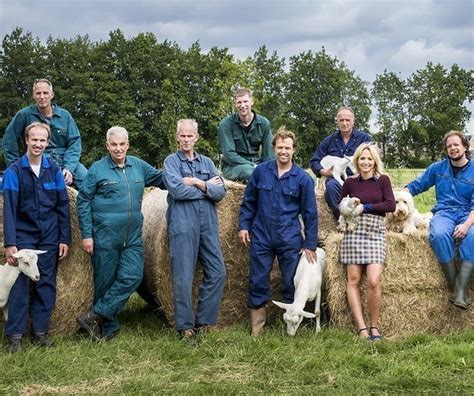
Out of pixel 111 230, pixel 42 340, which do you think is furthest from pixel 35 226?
pixel 42 340

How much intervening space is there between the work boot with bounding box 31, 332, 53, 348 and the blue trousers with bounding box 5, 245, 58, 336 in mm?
40

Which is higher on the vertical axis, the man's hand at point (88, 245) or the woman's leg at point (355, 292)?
the man's hand at point (88, 245)

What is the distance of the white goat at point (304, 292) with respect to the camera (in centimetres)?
655

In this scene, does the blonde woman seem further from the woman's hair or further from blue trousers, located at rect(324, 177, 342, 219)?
blue trousers, located at rect(324, 177, 342, 219)

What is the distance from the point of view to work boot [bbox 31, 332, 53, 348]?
6440mm

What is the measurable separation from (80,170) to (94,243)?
1.20 metres

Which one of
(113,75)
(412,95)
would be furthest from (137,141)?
(412,95)

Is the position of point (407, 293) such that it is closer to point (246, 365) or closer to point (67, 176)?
point (246, 365)

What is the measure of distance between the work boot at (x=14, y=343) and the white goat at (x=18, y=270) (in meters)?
0.28

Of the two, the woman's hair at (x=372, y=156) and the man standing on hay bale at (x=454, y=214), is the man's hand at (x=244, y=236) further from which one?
the man standing on hay bale at (x=454, y=214)

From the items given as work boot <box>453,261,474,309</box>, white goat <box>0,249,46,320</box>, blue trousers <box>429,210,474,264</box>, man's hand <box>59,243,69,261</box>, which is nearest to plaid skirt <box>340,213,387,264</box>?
blue trousers <box>429,210,474,264</box>

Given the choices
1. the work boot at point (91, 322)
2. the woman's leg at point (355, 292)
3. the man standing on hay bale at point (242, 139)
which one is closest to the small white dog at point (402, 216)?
the woman's leg at point (355, 292)

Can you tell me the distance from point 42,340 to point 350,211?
3.36 m

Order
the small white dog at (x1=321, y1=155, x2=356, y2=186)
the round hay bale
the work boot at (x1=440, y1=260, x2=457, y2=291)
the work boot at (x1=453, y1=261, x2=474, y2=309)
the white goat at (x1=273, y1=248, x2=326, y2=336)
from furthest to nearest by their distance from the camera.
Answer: the small white dog at (x1=321, y1=155, x2=356, y2=186) → the round hay bale → the work boot at (x1=440, y1=260, x2=457, y2=291) → the work boot at (x1=453, y1=261, x2=474, y2=309) → the white goat at (x1=273, y1=248, x2=326, y2=336)
